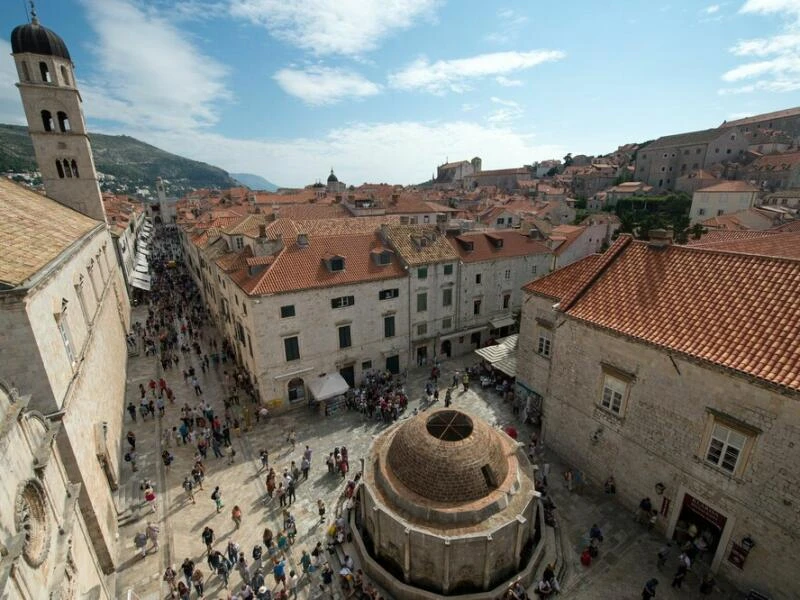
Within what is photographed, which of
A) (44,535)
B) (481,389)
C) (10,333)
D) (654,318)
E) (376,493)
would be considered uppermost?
(10,333)

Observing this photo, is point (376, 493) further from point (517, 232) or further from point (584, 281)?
point (517, 232)

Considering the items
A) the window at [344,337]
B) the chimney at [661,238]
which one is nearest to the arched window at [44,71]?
the window at [344,337]

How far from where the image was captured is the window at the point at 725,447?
12505mm

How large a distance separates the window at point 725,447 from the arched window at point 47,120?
4339 centimetres

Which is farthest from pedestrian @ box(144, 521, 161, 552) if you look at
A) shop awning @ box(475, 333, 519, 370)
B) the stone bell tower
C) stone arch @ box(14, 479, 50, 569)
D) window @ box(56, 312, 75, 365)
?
the stone bell tower

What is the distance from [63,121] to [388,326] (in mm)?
29133

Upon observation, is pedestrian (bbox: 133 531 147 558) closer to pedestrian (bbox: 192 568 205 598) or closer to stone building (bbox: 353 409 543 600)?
pedestrian (bbox: 192 568 205 598)

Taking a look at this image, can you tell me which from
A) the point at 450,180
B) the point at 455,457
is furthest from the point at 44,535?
the point at 450,180

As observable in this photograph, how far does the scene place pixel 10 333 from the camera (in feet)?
35.2

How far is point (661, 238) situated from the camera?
17828 millimetres

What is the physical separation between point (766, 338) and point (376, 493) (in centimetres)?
1407

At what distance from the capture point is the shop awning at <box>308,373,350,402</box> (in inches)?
945

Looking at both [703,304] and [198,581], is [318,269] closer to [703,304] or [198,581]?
[198,581]

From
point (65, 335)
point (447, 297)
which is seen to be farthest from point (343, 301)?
point (65, 335)
